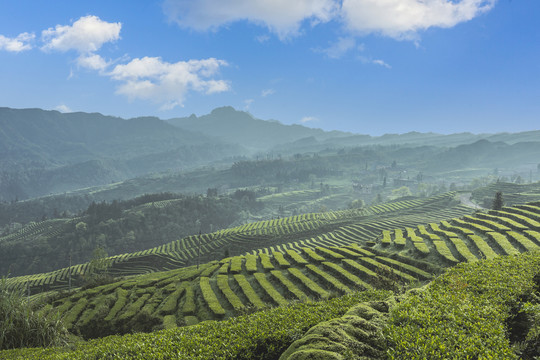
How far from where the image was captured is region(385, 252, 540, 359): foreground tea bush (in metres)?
10.6

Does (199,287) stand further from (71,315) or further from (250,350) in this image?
(250,350)

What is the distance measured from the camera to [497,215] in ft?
187

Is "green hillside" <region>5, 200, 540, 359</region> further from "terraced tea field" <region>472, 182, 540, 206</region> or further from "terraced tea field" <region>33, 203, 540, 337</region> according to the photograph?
"terraced tea field" <region>472, 182, 540, 206</region>

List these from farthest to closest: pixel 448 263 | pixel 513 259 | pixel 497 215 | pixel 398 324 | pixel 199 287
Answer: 1. pixel 497 215
2. pixel 199 287
3. pixel 448 263
4. pixel 513 259
5. pixel 398 324

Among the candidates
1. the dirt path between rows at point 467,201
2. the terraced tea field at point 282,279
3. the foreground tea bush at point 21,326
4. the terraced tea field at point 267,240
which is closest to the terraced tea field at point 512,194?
the dirt path between rows at point 467,201

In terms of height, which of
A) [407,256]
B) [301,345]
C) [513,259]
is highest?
[301,345]

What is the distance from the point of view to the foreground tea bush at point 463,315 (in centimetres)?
1055

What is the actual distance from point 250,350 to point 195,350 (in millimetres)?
2486

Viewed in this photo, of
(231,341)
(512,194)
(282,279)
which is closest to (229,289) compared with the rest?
(282,279)

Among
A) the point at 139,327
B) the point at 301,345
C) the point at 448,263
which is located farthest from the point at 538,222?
the point at 139,327

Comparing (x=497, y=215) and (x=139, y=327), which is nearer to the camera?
(x=139, y=327)

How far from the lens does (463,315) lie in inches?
523

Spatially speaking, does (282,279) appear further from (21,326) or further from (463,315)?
(463,315)

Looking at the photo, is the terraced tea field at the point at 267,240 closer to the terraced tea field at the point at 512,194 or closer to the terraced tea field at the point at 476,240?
the terraced tea field at the point at 512,194
